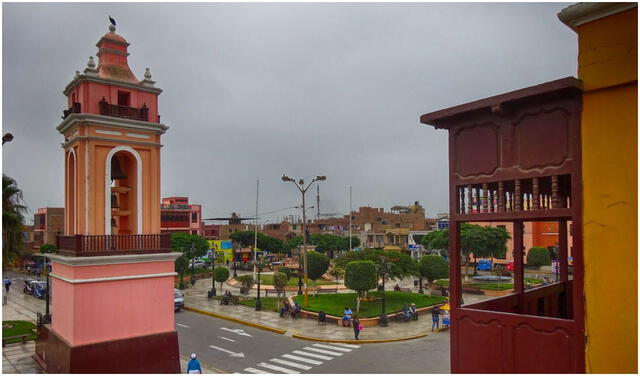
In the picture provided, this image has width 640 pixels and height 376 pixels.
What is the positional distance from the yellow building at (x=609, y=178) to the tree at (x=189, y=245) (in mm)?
43767

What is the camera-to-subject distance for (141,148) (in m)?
16.9

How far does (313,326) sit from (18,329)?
13892 mm

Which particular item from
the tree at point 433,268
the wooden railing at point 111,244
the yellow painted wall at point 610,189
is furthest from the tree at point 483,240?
the yellow painted wall at point 610,189

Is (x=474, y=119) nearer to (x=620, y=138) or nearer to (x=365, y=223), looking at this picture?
(x=620, y=138)

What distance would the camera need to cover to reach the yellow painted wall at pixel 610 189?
691cm

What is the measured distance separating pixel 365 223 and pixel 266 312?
205ft

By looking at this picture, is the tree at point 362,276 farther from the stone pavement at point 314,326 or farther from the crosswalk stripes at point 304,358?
the crosswalk stripes at point 304,358

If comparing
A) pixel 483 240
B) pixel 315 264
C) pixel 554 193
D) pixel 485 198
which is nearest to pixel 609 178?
pixel 554 193

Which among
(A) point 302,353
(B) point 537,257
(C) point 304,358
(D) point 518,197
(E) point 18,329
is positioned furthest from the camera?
(B) point 537,257

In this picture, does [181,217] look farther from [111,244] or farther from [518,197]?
[518,197]

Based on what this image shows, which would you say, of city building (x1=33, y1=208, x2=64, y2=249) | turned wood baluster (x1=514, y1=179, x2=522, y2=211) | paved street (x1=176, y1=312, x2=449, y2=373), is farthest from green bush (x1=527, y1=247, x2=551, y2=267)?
city building (x1=33, y1=208, x2=64, y2=249)

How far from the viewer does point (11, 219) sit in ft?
49.5

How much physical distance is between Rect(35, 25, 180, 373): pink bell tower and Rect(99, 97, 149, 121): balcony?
31mm

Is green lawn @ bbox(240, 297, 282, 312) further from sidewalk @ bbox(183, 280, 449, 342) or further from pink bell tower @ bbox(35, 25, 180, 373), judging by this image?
pink bell tower @ bbox(35, 25, 180, 373)
